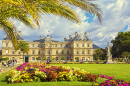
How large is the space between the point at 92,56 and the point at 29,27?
53462mm

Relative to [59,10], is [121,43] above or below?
above

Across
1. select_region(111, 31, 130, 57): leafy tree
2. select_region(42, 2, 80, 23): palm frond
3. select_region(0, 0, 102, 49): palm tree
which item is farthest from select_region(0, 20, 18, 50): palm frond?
select_region(111, 31, 130, 57): leafy tree

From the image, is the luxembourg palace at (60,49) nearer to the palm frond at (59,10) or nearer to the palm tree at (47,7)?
the palm tree at (47,7)

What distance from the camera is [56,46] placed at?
202ft

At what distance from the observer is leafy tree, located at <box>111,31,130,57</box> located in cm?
4794

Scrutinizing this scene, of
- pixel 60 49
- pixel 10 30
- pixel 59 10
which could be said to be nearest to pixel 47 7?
pixel 59 10

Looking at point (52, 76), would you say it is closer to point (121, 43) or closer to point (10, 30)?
point (10, 30)

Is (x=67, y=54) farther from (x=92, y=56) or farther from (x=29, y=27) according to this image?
(x=29, y=27)

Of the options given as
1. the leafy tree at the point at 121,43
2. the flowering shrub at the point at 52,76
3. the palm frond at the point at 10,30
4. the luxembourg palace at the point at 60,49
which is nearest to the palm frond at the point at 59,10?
the palm frond at the point at 10,30

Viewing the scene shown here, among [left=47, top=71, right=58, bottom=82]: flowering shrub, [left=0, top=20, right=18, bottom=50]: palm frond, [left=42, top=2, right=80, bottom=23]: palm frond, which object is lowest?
[left=47, top=71, right=58, bottom=82]: flowering shrub

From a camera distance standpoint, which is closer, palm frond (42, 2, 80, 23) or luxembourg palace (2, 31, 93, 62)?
palm frond (42, 2, 80, 23)

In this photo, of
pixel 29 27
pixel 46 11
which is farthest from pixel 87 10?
pixel 29 27

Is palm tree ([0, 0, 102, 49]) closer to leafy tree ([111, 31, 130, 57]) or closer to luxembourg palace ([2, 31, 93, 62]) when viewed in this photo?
leafy tree ([111, 31, 130, 57])

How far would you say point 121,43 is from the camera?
49781 mm
